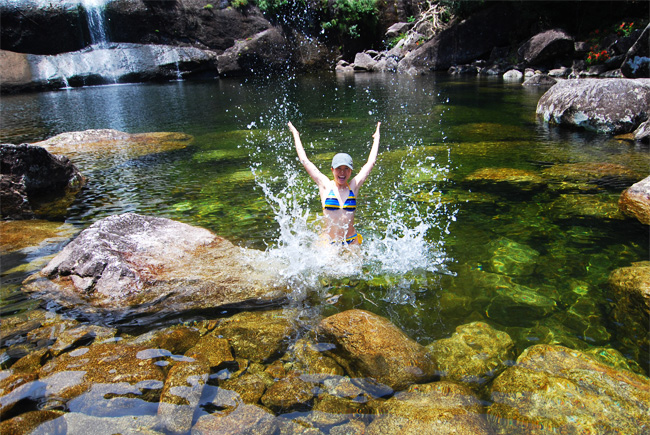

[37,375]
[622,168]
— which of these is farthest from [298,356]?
[622,168]

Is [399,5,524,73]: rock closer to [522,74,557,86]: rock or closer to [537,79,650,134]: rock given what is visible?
[522,74,557,86]: rock

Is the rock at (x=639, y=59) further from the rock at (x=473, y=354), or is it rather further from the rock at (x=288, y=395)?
the rock at (x=288, y=395)

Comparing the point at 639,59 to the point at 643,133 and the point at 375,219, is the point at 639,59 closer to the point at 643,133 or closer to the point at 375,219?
the point at 643,133

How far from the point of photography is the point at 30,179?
8289mm

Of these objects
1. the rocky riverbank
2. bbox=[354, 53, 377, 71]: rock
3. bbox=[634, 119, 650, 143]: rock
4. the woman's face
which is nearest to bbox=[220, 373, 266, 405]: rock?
the woman's face

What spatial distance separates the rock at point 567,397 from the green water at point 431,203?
1.42 ft

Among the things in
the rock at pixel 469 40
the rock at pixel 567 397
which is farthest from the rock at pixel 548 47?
the rock at pixel 567 397

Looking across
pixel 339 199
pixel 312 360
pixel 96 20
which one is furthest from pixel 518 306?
pixel 96 20

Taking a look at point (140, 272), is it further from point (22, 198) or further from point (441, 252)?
point (22, 198)

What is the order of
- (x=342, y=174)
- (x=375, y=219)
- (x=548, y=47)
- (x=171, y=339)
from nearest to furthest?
(x=171, y=339) < (x=342, y=174) < (x=375, y=219) < (x=548, y=47)

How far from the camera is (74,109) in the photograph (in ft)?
68.3

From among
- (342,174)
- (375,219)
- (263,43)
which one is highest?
(263,43)

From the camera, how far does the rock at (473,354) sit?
361 centimetres

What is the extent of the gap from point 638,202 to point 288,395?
6.35 metres
